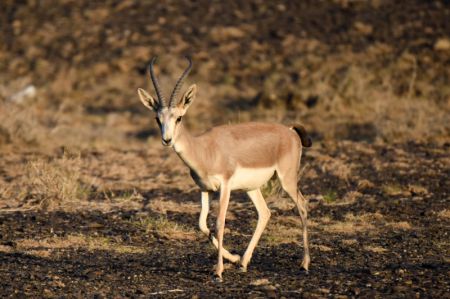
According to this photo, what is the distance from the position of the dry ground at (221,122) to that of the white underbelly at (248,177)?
0.85 m

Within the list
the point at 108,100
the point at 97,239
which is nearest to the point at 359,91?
the point at 108,100

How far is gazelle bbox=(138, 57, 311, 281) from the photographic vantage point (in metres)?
8.86

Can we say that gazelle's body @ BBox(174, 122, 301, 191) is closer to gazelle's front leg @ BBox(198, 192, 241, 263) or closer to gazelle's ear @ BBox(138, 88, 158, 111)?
gazelle's front leg @ BBox(198, 192, 241, 263)

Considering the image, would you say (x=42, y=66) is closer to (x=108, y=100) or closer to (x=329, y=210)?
(x=108, y=100)

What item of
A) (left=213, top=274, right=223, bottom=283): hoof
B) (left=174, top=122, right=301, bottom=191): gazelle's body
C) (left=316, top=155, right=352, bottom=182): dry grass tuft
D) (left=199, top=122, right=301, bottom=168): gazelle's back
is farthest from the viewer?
(left=316, top=155, right=352, bottom=182): dry grass tuft

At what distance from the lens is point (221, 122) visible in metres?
20.9

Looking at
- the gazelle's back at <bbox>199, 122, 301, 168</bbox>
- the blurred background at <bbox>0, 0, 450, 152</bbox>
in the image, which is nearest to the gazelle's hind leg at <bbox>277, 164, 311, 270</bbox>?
the gazelle's back at <bbox>199, 122, 301, 168</bbox>

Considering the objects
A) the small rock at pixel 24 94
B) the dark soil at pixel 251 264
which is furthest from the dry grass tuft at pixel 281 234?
the small rock at pixel 24 94

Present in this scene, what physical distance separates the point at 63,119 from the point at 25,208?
9097 mm

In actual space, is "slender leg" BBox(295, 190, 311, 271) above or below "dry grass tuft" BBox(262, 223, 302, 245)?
above

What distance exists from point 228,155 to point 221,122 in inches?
465

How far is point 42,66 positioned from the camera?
2672 centimetres

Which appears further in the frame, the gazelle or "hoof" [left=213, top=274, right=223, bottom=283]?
the gazelle

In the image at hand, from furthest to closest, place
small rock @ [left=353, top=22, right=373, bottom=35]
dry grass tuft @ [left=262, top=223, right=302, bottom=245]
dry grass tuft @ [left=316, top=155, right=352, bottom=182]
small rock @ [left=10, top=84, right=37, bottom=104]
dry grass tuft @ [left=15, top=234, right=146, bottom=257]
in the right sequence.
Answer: small rock @ [left=353, top=22, right=373, bottom=35] < small rock @ [left=10, top=84, right=37, bottom=104] < dry grass tuft @ [left=316, top=155, right=352, bottom=182] < dry grass tuft @ [left=262, top=223, right=302, bottom=245] < dry grass tuft @ [left=15, top=234, right=146, bottom=257]
